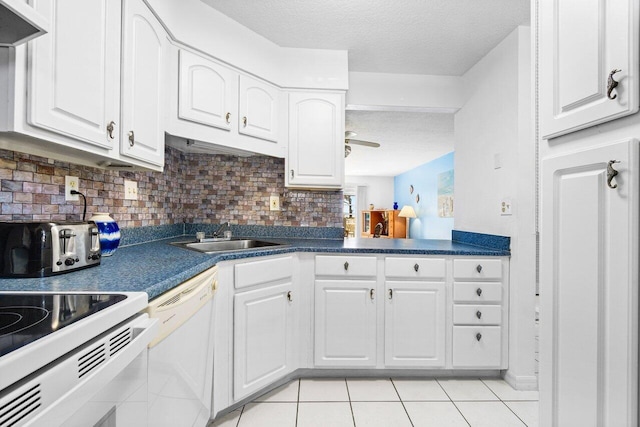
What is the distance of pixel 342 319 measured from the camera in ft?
7.00

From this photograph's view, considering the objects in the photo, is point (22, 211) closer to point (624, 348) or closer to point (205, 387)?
point (205, 387)

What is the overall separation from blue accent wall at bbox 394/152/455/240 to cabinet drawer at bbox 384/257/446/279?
13.4ft

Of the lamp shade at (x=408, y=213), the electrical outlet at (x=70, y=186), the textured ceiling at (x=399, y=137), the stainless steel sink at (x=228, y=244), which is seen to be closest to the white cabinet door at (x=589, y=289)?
the stainless steel sink at (x=228, y=244)

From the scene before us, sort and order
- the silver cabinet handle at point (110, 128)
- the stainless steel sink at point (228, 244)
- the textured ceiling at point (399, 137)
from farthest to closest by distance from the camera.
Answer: the textured ceiling at point (399, 137) < the stainless steel sink at point (228, 244) < the silver cabinet handle at point (110, 128)

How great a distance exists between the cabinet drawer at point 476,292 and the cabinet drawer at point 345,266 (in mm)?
570

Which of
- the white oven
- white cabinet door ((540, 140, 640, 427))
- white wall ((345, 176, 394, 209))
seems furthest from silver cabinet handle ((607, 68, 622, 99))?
white wall ((345, 176, 394, 209))

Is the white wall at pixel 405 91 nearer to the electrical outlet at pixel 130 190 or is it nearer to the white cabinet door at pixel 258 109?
A: the white cabinet door at pixel 258 109

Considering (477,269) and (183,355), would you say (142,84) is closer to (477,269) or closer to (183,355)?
(183,355)

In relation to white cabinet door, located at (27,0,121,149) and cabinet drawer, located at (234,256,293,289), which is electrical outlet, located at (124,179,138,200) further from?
cabinet drawer, located at (234,256,293,289)

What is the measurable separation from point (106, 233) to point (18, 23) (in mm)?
903

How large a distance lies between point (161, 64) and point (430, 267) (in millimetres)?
1962

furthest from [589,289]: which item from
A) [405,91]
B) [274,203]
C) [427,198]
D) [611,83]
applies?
[427,198]

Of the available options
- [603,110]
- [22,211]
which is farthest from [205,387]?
[603,110]

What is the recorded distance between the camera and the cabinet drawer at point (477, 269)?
2141 millimetres
